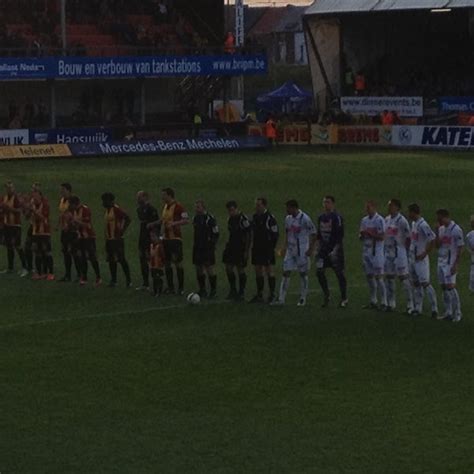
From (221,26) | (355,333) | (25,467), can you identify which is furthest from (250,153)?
(25,467)

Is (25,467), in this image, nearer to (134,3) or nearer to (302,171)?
(302,171)

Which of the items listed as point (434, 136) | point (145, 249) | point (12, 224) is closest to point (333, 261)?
point (145, 249)

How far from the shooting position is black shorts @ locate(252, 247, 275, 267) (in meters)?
27.0

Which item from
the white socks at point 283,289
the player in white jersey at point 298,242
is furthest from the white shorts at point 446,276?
the white socks at point 283,289

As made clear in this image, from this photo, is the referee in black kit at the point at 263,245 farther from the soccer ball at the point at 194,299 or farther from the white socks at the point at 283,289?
the soccer ball at the point at 194,299

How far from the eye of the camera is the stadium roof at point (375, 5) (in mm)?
70750

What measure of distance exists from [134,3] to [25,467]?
208ft

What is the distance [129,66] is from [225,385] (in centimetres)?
4950

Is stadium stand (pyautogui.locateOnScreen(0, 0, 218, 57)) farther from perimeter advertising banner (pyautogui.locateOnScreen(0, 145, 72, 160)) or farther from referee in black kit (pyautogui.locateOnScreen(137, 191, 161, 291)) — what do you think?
referee in black kit (pyautogui.locateOnScreen(137, 191, 161, 291))

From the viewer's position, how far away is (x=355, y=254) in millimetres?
33906

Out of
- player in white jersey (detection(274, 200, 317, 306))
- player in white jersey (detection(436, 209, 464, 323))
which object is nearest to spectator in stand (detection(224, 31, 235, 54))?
player in white jersey (detection(274, 200, 317, 306))

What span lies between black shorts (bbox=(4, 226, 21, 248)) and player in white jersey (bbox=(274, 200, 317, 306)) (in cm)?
791

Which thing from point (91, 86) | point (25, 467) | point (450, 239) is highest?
point (91, 86)

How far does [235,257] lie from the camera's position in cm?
2736
